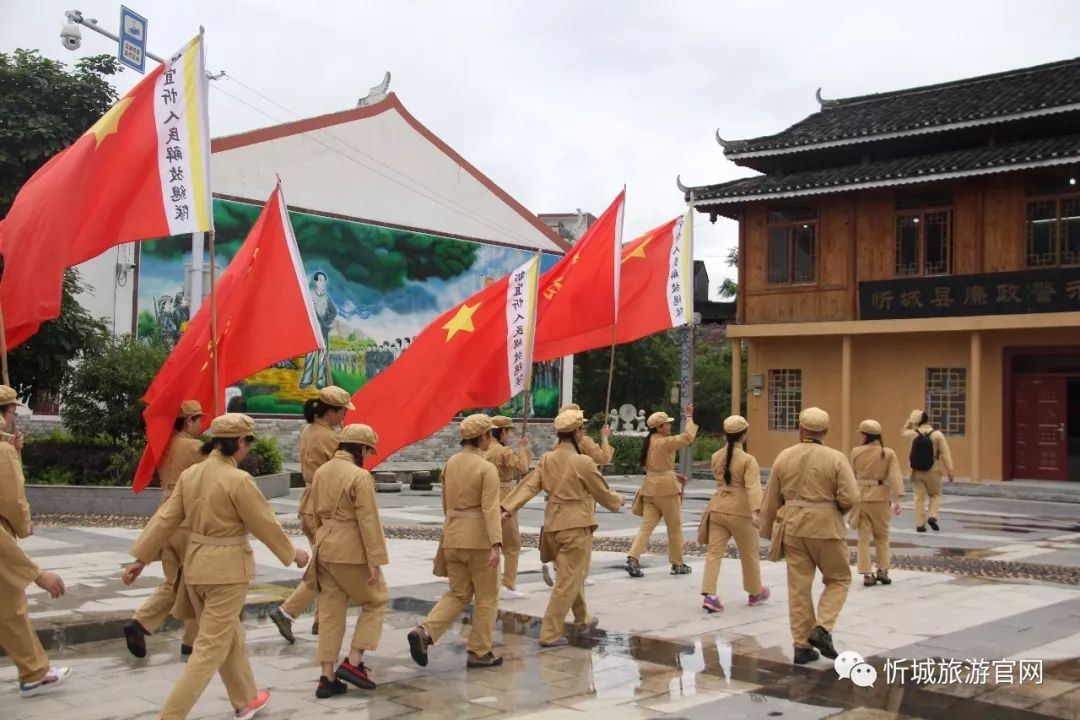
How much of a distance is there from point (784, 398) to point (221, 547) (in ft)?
73.0

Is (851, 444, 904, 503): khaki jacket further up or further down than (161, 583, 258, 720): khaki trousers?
further up

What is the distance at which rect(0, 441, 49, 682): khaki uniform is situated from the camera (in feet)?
19.7

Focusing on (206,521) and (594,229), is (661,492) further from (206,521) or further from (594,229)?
(206,521)

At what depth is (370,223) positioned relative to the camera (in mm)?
28906

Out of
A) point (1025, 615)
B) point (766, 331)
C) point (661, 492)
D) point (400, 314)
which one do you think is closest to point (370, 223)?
point (400, 314)

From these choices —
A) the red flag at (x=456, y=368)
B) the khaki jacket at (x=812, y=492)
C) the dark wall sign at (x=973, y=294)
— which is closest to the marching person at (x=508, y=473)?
the red flag at (x=456, y=368)

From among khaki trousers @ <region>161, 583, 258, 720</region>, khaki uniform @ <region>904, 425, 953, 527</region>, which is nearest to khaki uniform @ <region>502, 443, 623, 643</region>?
khaki trousers @ <region>161, 583, 258, 720</region>

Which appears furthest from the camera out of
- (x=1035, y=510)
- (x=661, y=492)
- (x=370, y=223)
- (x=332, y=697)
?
(x=370, y=223)

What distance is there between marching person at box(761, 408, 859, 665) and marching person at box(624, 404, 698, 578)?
3.20 meters

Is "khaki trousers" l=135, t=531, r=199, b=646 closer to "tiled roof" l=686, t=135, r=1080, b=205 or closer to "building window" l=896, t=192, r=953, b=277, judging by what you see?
"tiled roof" l=686, t=135, r=1080, b=205

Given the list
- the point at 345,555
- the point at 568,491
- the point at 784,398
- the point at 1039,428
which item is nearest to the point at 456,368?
the point at 568,491

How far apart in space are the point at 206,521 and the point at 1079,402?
2165cm

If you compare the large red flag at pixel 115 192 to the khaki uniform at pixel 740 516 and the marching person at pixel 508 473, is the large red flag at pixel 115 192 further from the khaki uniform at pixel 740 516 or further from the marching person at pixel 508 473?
the khaki uniform at pixel 740 516

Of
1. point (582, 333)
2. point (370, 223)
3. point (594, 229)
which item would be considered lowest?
point (582, 333)
